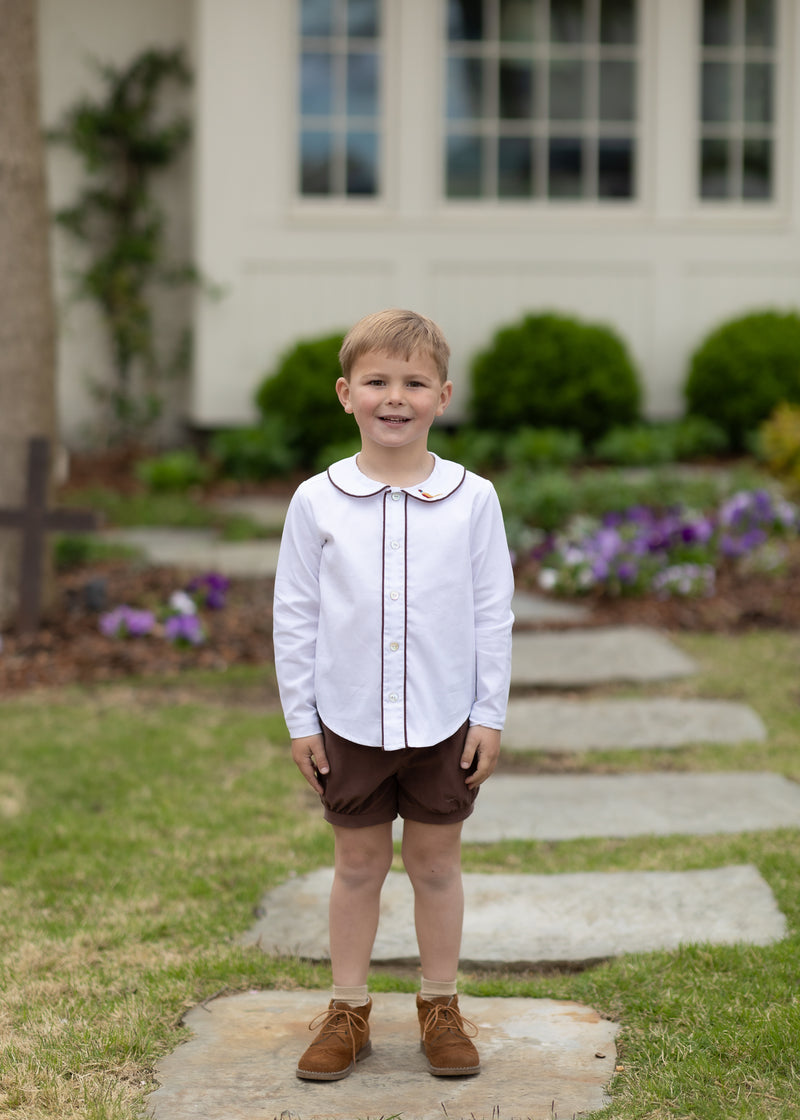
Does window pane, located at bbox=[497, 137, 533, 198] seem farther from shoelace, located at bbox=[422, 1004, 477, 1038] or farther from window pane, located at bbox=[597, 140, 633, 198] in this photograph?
shoelace, located at bbox=[422, 1004, 477, 1038]

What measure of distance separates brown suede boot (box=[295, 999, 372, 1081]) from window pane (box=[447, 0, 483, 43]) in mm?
8493

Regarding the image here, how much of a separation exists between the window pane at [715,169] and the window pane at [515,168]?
126 cm

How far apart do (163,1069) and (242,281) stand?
7.67 m

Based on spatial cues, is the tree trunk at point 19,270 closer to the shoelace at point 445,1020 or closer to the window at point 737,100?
the shoelace at point 445,1020

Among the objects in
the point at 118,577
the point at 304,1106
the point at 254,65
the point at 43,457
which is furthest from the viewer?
the point at 254,65

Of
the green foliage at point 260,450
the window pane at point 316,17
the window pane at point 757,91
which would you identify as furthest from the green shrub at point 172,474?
the window pane at point 757,91

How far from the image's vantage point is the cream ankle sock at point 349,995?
2.42 meters

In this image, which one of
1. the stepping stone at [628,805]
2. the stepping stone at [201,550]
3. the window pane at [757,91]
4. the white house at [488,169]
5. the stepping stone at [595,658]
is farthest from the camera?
the window pane at [757,91]

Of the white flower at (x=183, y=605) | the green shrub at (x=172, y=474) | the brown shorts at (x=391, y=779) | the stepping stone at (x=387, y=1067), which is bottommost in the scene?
the stepping stone at (x=387, y=1067)

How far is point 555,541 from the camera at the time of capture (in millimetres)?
6773

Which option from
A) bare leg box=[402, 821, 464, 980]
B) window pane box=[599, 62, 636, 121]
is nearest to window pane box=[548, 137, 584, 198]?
window pane box=[599, 62, 636, 121]

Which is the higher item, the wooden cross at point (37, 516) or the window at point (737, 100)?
the window at point (737, 100)

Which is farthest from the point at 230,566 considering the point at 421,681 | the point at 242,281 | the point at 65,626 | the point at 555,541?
the point at 421,681

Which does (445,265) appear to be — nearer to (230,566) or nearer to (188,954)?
(230,566)
